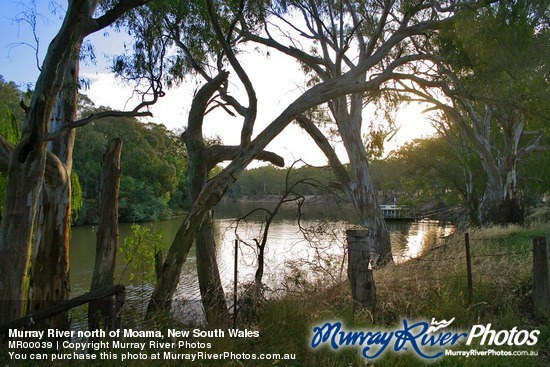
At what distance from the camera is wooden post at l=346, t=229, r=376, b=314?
166 inches

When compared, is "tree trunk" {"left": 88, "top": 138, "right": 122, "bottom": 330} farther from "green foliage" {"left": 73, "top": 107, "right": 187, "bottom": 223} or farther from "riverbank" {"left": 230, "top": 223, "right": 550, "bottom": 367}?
"green foliage" {"left": 73, "top": 107, "right": 187, "bottom": 223}

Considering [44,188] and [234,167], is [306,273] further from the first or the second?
[44,188]

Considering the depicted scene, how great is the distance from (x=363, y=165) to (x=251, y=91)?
6.35 m

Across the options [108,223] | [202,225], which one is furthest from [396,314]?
[108,223]

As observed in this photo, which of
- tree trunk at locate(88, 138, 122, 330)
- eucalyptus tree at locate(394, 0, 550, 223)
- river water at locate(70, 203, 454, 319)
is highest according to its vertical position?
eucalyptus tree at locate(394, 0, 550, 223)

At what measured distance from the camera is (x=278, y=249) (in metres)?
16.0

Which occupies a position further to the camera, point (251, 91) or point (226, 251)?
point (226, 251)

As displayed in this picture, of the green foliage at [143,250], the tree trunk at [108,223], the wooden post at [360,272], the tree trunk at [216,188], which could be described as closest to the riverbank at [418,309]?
the wooden post at [360,272]

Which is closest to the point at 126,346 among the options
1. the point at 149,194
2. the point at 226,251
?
the point at 226,251

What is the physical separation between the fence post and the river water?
6.99 feet

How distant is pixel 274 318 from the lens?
3.96 metres

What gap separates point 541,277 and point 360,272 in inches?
79.1

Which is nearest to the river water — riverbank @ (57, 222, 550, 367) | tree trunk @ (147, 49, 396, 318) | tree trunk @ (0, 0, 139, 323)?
tree trunk @ (147, 49, 396, 318)

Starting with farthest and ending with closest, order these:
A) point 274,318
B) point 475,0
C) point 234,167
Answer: point 475,0, point 234,167, point 274,318
